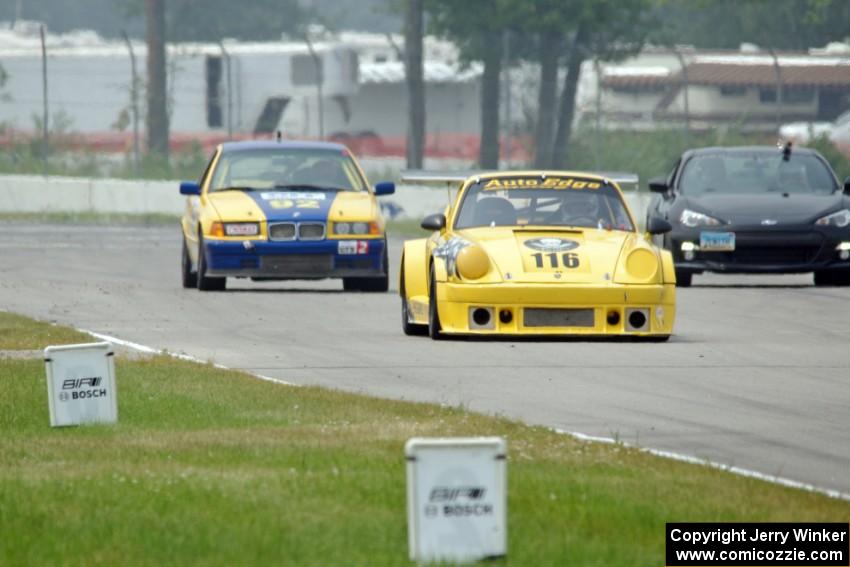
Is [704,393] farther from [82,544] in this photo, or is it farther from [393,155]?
[393,155]

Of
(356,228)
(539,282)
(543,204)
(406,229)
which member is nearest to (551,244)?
(539,282)

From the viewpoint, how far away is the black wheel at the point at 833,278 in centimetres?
2141

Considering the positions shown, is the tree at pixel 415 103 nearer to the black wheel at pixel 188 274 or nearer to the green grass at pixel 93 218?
the green grass at pixel 93 218

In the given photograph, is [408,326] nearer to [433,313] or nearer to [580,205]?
[433,313]

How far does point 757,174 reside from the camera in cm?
2247

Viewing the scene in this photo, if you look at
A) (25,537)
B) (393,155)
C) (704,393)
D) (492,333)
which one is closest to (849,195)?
(492,333)

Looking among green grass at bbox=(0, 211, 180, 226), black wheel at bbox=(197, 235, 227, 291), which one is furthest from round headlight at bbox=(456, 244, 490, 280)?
green grass at bbox=(0, 211, 180, 226)

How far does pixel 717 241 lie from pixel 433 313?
6.45m

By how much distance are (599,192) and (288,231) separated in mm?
4917

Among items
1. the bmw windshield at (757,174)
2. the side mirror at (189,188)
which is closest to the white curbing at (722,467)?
the side mirror at (189,188)

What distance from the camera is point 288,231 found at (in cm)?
2050

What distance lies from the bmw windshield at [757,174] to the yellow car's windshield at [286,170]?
3.54m

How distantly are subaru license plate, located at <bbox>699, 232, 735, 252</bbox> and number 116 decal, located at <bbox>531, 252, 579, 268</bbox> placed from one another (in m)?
6.12

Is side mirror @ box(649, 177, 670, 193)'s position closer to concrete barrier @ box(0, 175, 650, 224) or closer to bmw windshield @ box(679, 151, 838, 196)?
bmw windshield @ box(679, 151, 838, 196)
